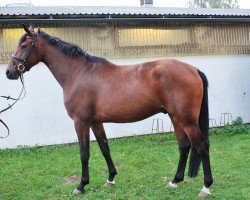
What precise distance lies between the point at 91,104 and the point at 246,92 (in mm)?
6528

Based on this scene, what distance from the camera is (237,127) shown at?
9.41m

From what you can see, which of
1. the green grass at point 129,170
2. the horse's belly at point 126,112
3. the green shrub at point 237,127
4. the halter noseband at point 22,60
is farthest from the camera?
the green shrub at point 237,127

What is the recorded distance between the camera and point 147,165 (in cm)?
673

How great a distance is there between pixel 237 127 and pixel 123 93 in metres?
5.17

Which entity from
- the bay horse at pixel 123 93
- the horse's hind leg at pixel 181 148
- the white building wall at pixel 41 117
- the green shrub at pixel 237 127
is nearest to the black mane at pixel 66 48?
the bay horse at pixel 123 93

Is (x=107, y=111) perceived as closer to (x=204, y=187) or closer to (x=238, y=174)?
(x=204, y=187)

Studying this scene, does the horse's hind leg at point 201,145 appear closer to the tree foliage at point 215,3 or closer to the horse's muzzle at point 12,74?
the horse's muzzle at point 12,74

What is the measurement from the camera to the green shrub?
930cm

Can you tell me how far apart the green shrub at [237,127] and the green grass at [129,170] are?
10.1 inches

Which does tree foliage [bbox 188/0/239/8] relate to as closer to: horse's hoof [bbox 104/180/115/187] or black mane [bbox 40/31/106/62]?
black mane [bbox 40/31/106/62]

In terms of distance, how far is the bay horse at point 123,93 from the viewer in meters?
4.83

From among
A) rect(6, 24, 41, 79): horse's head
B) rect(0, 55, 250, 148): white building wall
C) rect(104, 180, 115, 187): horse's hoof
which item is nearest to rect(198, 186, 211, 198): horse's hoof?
rect(104, 180, 115, 187): horse's hoof

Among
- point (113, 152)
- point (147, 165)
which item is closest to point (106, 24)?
point (113, 152)

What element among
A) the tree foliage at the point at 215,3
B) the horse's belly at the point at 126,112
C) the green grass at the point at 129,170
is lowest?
the green grass at the point at 129,170
